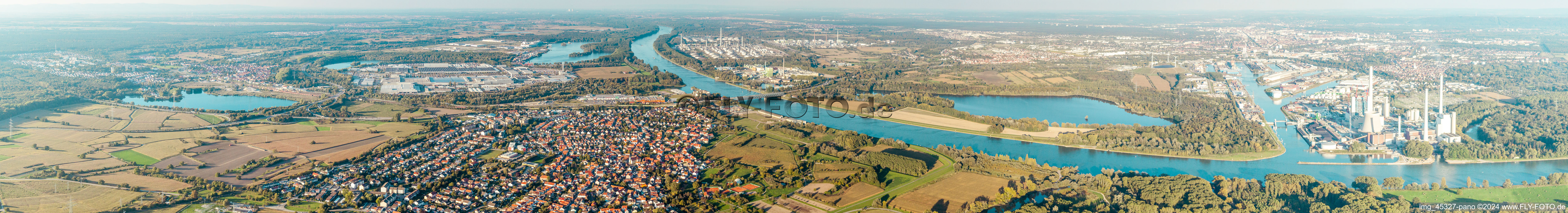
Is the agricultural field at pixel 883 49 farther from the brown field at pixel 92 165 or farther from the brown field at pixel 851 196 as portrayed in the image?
the brown field at pixel 92 165

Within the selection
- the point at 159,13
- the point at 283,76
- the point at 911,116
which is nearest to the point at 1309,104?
the point at 911,116

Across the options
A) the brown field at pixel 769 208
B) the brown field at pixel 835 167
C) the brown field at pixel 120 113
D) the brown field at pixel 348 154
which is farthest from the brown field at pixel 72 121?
the brown field at pixel 835 167

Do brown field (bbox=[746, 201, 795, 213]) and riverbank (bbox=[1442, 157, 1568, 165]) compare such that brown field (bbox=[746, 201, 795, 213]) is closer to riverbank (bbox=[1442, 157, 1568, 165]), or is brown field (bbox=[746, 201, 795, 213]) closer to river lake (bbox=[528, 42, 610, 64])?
riverbank (bbox=[1442, 157, 1568, 165])

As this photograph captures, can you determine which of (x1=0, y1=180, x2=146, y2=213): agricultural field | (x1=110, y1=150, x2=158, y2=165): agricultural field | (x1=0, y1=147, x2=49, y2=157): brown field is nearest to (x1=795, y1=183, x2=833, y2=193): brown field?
(x1=0, y1=180, x2=146, y2=213): agricultural field

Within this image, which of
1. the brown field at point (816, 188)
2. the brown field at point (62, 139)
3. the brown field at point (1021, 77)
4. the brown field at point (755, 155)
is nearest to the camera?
the brown field at point (816, 188)

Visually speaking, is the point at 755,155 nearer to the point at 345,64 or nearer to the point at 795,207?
the point at 795,207

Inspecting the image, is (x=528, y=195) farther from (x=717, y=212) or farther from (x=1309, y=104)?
(x=1309, y=104)

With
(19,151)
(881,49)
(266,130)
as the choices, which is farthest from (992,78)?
(19,151)
